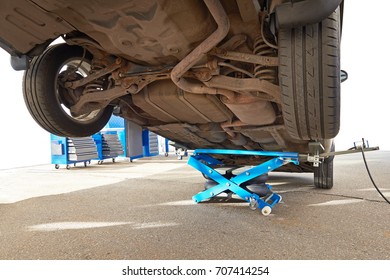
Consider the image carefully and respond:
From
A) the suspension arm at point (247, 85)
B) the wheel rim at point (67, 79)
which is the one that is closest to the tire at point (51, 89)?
the wheel rim at point (67, 79)

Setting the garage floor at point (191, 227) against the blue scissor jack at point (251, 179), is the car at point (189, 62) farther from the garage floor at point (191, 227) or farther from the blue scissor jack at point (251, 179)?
the garage floor at point (191, 227)

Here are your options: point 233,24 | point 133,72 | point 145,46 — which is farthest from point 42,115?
point 233,24

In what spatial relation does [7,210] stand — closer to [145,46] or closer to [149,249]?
[149,249]

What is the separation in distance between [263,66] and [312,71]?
1.15 ft

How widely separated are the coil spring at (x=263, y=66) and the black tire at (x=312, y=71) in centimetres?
21

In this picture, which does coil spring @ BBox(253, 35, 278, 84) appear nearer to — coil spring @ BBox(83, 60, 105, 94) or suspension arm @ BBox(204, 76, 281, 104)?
suspension arm @ BBox(204, 76, 281, 104)

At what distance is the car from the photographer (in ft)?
3.49

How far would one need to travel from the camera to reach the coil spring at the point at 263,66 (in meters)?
1.33

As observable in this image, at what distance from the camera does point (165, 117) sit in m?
2.21

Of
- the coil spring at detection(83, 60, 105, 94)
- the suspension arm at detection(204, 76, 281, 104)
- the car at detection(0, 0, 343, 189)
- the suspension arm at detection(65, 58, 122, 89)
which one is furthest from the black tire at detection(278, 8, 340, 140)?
the coil spring at detection(83, 60, 105, 94)

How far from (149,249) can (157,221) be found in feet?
1.53

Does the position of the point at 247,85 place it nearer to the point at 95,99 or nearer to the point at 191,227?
the point at 191,227

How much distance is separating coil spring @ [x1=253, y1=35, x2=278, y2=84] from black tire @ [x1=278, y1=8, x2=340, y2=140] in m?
0.21

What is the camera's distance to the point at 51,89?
1733 millimetres
